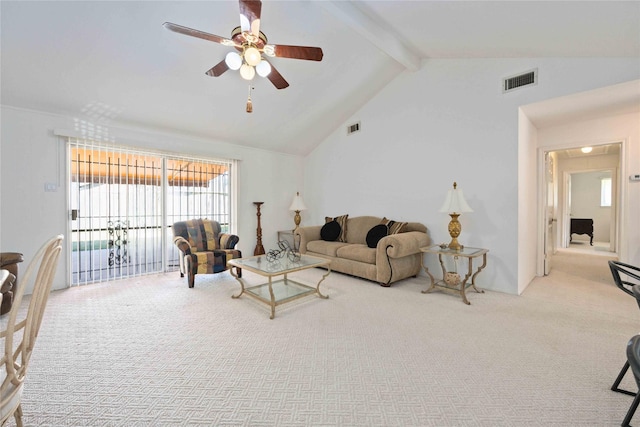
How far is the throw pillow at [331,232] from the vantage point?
199 inches

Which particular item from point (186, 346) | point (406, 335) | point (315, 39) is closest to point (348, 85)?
point (315, 39)

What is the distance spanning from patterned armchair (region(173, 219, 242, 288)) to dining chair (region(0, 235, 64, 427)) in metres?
2.63

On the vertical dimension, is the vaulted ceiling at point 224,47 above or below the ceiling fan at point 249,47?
above

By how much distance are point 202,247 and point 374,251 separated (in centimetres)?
261

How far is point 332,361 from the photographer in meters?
2.02

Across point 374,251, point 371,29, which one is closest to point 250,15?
point 371,29

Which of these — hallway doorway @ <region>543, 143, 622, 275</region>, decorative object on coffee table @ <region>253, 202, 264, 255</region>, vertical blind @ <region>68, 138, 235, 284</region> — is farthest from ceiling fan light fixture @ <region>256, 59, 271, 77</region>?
hallway doorway @ <region>543, 143, 622, 275</region>

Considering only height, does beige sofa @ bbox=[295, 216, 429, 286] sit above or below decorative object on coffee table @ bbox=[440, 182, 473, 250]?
below

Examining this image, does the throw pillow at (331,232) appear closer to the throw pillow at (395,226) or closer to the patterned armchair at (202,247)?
the throw pillow at (395,226)

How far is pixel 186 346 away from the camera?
7.32ft

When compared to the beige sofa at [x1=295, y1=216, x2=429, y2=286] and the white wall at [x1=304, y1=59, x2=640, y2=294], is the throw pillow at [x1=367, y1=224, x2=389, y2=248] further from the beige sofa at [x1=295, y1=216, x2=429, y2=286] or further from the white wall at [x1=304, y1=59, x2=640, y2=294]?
the white wall at [x1=304, y1=59, x2=640, y2=294]

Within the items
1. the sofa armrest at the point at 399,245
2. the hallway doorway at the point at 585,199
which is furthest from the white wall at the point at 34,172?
the hallway doorway at the point at 585,199

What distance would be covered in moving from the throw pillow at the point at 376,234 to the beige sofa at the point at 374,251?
0.35ft

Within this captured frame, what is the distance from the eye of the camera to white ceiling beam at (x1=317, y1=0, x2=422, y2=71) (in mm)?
2744
